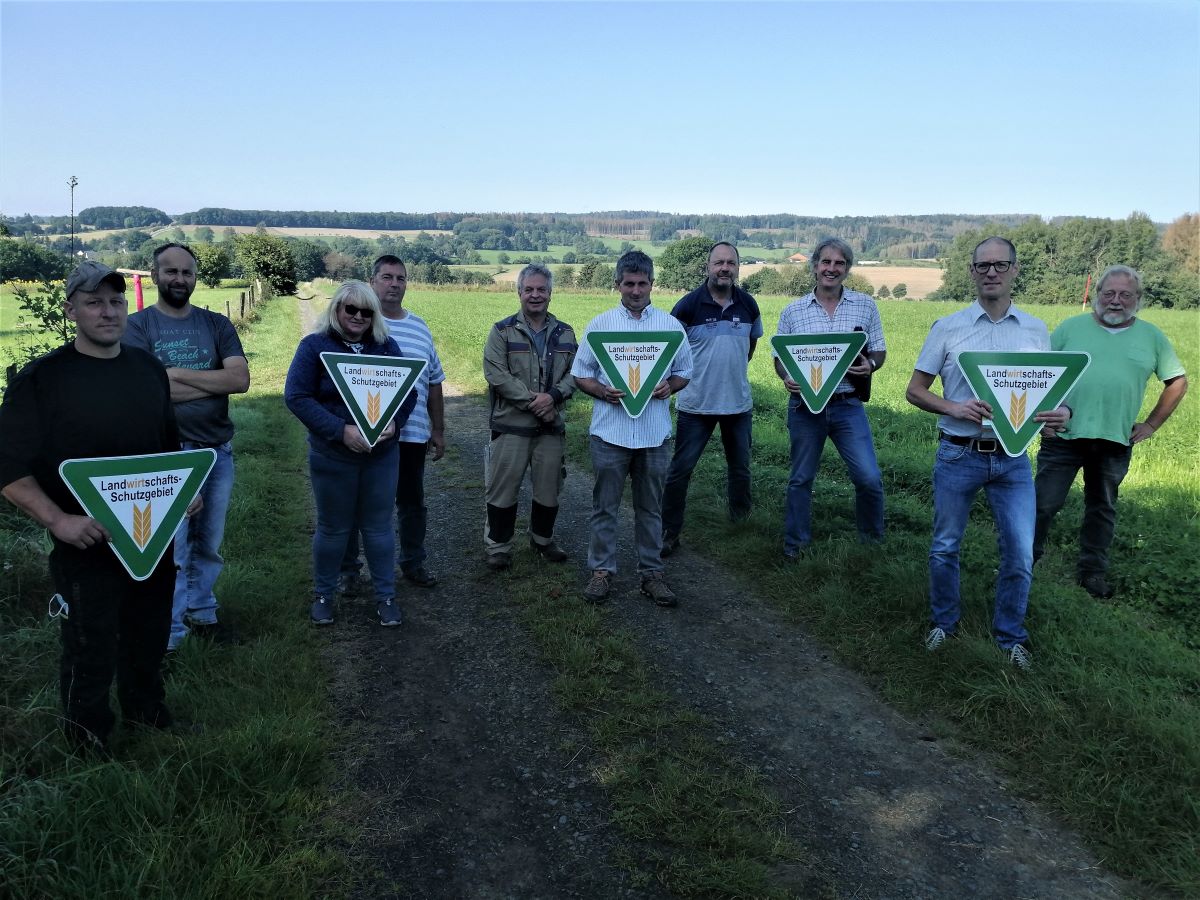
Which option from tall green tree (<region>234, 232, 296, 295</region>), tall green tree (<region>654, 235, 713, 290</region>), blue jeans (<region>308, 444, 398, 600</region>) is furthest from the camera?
tall green tree (<region>654, 235, 713, 290</region>)

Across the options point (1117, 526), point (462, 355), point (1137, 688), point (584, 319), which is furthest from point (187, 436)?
point (584, 319)

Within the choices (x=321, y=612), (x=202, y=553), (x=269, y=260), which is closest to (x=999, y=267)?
(x=321, y=612)

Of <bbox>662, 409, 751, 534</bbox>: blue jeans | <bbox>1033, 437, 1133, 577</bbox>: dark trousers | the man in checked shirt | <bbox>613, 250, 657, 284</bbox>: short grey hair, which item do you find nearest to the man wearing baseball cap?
<bbox>613, 250, 657, 284</bbox>: short grey hair

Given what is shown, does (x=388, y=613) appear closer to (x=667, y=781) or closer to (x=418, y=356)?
(x=418, y=356)

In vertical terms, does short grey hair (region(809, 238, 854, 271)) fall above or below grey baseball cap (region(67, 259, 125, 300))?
above

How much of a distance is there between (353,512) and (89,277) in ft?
7.86

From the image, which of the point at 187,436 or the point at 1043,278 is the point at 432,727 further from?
the point at 1043,278

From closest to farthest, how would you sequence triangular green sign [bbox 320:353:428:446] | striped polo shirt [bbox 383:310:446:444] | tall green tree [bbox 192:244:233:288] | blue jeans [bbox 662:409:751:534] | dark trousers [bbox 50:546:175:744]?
dark trousers [bbox 50:546:175:744] < triangular green sign [bbox 320:353:428:446] < striped polo shirt [bbox 383:310:446:444] < blue jeans [bbox 662:409:751:534] < tall green tree [bbox 192:244:233:288]

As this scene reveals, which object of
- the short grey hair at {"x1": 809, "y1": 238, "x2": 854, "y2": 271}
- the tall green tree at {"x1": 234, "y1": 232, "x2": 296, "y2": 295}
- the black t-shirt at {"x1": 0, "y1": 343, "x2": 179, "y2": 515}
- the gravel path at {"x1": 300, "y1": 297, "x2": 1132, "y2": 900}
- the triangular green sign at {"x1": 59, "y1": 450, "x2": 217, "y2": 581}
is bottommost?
the gravel path at {"x1": 300, "y1": 297, "x2": 1132, "y2": 900}

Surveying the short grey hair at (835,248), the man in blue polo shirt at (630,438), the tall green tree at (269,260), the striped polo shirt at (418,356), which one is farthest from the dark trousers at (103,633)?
the tall green tree at (269,260)

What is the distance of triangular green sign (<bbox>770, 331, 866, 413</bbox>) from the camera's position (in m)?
5.96

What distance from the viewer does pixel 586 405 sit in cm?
1355

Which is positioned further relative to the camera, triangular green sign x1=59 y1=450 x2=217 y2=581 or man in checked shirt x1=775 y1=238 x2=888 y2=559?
man in checked shirt x1=775 y1=238 x2=888 y2=559

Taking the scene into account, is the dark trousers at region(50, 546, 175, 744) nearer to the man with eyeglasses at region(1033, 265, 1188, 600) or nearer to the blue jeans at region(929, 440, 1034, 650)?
the blue jeans at region(929, 440, 1034, 650)
